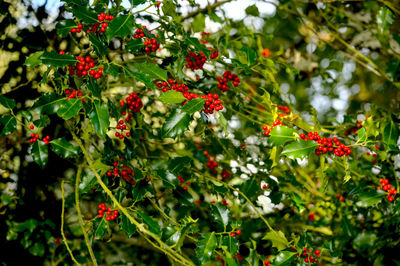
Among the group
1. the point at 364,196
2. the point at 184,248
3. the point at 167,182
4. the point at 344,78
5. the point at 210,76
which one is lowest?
the point at 184,248

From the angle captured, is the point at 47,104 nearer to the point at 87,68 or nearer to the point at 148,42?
the point at 87,68

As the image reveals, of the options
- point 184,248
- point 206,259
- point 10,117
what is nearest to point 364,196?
point 206,259

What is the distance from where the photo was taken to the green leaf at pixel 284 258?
1.17m

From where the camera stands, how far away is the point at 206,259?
1050 millimetres

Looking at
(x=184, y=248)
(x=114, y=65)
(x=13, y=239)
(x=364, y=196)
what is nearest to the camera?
(x=114, y=65)

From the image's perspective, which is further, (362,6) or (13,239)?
(362,6)

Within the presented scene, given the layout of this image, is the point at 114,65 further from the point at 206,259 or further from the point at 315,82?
the point at 315,82

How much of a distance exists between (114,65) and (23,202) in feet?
3.95

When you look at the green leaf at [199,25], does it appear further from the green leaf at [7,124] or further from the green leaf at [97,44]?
the green leaf at [7,124]

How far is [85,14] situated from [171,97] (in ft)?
1.12

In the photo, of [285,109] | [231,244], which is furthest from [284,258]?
[285,109]

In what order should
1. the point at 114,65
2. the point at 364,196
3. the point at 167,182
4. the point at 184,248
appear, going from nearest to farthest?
1. the point at 114,65
2. the point at 167,182
3. the point at 364,196
4. the point at 184,248

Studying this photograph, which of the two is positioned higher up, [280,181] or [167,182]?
[167,182]

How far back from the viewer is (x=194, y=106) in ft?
3.24
